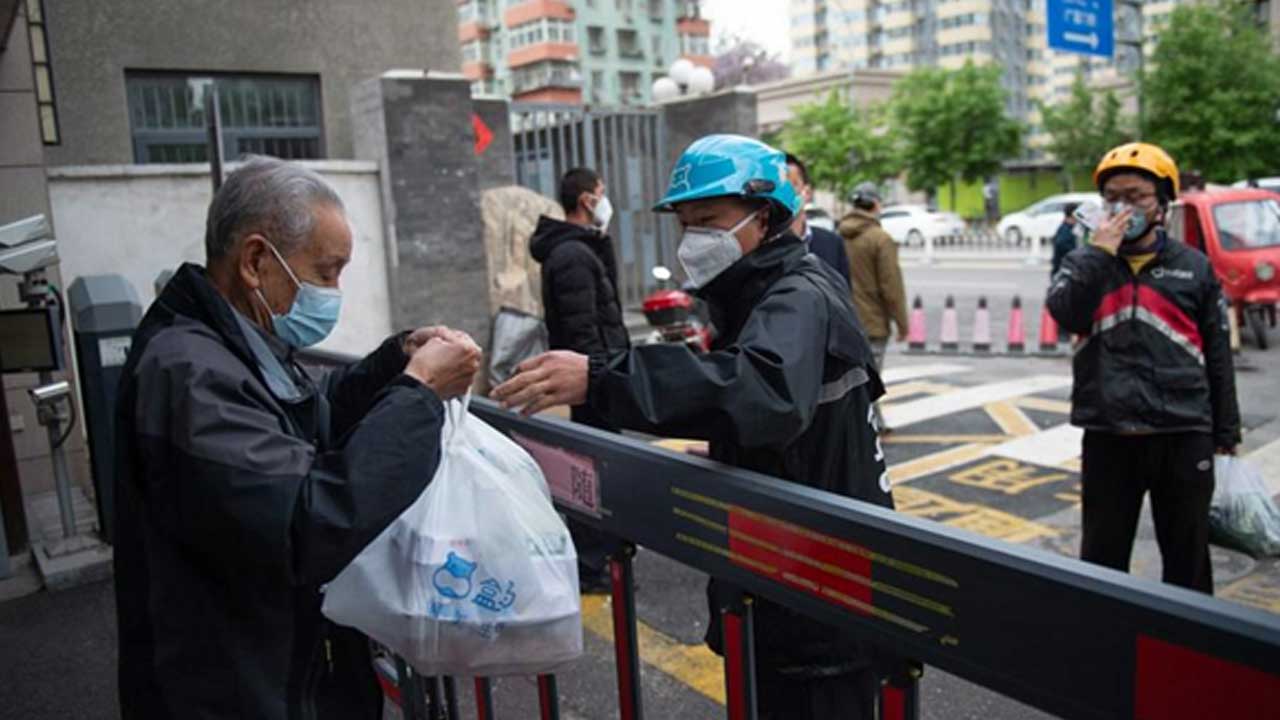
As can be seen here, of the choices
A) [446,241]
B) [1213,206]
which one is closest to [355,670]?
[446,241]

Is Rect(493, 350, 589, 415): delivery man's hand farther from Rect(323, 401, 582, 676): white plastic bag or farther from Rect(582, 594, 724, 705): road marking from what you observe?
Rect(582, 594, 724, 705): road marking

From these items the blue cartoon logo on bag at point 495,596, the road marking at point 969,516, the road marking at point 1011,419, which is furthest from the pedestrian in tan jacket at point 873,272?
the blue cartoon logo on bag at point 495,596

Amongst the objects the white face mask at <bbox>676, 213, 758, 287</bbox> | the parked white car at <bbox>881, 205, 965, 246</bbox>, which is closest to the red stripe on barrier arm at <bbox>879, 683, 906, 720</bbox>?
the white face mask at <bbox>676, 213, 758, 287</bbox>

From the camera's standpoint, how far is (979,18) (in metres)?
86.5

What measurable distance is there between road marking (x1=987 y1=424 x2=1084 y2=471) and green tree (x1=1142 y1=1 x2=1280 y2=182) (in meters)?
27.9

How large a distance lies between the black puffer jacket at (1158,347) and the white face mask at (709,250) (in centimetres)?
228

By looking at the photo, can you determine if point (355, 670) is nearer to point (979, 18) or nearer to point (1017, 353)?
point (1017, 353)

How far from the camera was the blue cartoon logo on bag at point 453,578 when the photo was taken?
6.14 feet

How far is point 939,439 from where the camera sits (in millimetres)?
7891

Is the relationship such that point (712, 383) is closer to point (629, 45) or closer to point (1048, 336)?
point (1048, 336)

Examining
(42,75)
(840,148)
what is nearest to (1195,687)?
(42,75)

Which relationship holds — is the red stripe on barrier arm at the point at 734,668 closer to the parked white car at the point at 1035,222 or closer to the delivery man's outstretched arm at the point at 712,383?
the delivery man's outstretched arm at the point at 712,383

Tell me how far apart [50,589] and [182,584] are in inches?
167

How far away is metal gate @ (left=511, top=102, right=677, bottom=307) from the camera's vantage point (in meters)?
12.1
